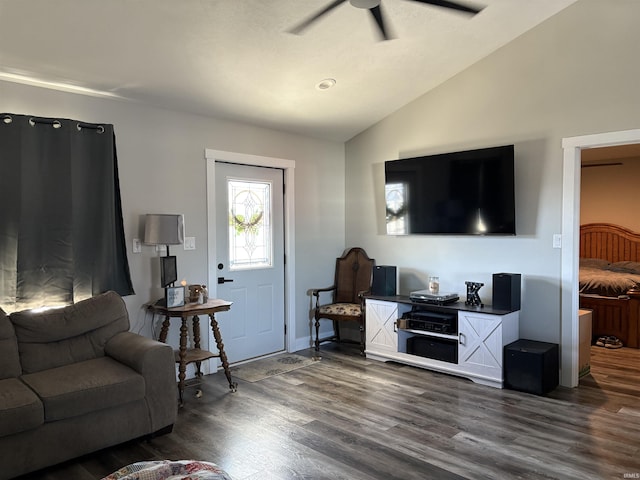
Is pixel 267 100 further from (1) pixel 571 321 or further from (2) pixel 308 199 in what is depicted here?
(1) pixel 571 321

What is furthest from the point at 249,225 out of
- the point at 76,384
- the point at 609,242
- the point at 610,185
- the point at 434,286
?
the point at 610,185

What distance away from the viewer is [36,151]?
337 cm

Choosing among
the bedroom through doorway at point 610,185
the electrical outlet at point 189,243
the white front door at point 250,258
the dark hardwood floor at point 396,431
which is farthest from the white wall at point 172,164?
the bedroom through doorway at point 610,185

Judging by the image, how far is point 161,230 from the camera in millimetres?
3773

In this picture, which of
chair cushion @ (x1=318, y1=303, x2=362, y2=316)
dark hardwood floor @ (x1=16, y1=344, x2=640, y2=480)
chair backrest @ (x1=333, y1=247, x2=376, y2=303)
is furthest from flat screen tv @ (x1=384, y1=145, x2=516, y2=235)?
dark hardwood floor @ (x1=16, y1=344, x2=640, y2=480)

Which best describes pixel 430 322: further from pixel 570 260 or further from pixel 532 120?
pixel 532 120

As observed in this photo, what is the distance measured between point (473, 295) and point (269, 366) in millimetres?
2086

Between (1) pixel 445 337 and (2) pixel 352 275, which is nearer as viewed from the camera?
(1) pixel 445 337

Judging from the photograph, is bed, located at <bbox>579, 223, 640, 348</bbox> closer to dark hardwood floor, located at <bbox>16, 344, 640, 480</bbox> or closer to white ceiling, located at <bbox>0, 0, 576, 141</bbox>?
dark hardwood floor, located at <bbox>16, 344, 640, 480</bbox>

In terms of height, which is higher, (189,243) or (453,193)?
(453,193)

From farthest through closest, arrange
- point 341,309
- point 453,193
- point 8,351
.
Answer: point 341,309
point 453,193
point 8,351

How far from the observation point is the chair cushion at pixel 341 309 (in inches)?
199

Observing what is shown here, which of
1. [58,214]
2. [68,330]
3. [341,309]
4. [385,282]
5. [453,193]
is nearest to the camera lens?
[68,330]

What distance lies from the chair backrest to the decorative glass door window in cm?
99
